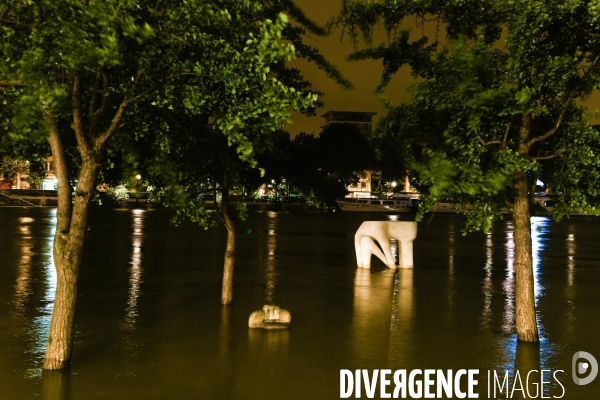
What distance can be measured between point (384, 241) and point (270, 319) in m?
10.2

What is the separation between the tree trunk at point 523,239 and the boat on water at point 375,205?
229ft

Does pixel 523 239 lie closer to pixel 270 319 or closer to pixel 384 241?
pixel 270 319

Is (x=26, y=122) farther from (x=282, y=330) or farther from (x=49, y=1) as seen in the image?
(x=282, y=330)

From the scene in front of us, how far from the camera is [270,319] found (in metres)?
11.8

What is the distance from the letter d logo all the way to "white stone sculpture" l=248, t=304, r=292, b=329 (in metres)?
4.22

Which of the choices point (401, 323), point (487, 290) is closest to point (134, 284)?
point (401, 323)

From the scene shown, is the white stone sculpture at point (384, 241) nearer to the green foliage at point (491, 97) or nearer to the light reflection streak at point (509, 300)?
the light reflection streak at point (509, 300)

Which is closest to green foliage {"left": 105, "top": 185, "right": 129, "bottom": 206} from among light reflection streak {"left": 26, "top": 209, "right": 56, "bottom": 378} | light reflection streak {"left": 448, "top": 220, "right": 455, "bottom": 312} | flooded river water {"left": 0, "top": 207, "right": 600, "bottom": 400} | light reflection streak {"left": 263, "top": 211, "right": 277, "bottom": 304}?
light reflection streak {"left": 263, "top": 211, "right": 277, "bottom": 304}

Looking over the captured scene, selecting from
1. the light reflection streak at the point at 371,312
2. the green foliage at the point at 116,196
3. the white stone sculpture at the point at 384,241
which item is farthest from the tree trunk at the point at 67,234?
the green foliage at the point at 116,196

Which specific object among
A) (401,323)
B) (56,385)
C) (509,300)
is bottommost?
(56,385)

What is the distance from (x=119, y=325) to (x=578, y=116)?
752cm

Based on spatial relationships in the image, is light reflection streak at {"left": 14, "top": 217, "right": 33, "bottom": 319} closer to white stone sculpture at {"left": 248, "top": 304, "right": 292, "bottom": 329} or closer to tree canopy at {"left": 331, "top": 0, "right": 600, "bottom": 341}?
white stone sculpture at {"left": 248, "top": 304, "right": 292, "bottom": 329}

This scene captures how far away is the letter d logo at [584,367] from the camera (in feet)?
30.0

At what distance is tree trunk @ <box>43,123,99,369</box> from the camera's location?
8.80 meters
